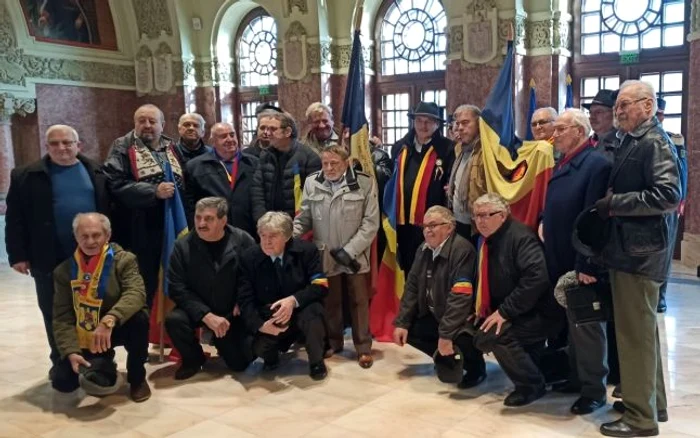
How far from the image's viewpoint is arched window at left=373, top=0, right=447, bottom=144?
9.54 metres

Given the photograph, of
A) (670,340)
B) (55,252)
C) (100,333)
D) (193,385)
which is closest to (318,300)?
(193,385)

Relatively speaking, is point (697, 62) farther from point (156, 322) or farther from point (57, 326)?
point (57, 326)

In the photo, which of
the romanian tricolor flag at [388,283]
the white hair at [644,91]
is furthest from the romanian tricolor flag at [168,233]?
the white hair at [644,91]

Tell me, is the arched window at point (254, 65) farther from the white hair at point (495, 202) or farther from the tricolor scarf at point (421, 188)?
the white hair at point (495, 202)

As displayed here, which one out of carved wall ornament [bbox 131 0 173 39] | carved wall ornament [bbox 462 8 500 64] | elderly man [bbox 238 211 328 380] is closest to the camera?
elderly man [bbox 238 211 328 380]

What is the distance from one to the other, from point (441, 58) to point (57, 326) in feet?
24.1

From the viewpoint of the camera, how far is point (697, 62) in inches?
270

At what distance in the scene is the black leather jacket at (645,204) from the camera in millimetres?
2721

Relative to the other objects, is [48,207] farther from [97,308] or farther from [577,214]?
[577,214]

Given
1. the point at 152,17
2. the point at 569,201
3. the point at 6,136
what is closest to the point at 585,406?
the point at 569,201

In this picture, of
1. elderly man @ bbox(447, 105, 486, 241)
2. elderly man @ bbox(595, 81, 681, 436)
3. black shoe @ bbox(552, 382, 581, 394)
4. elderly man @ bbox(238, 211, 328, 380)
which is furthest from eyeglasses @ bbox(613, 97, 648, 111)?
elderly man @ bbox(238, 211, 328, 380)

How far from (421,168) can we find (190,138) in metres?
1.68

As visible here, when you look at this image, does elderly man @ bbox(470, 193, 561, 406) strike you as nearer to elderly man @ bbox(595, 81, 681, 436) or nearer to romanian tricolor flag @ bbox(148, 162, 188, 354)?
elderly man @ bbox(595, 81, 681, 436)

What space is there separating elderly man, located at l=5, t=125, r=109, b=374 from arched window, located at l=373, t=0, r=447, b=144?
6.56 m
